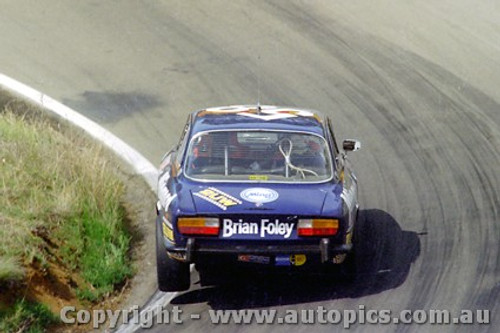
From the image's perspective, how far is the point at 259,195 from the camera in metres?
9.17

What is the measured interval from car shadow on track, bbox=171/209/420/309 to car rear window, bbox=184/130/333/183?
964 mm

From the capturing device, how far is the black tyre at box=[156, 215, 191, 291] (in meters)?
9.30

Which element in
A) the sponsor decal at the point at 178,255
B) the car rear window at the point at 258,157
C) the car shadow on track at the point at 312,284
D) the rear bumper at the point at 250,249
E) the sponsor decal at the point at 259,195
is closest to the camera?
the rear bumper at the point at 250,249

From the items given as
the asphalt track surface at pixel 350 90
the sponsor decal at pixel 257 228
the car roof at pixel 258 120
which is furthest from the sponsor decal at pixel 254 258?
the car roof at pixel 258 120

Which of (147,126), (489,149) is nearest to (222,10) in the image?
(147,126)

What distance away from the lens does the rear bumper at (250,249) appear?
884cm

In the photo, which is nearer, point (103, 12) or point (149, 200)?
point (149, 200)

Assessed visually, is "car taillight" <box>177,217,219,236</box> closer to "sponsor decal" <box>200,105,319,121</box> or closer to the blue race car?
the blue race car

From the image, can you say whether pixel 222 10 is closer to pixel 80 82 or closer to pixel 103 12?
pixel 103 12

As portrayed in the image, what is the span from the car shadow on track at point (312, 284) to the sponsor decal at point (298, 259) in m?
0.57

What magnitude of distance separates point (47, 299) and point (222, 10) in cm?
912

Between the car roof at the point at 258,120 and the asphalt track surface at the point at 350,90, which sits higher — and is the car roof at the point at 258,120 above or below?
above

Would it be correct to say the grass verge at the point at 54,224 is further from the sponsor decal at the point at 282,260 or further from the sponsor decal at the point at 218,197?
the sponsor decal at the point at 282,260

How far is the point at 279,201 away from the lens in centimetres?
907
